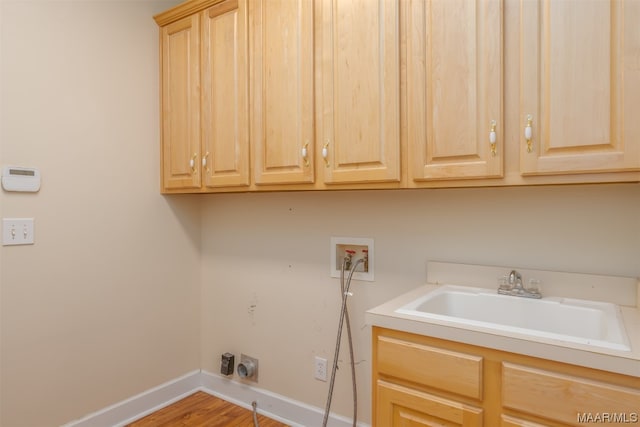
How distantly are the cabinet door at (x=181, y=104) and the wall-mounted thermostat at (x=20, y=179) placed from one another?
0.62 meters

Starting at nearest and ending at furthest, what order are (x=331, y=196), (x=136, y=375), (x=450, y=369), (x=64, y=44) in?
(x=450, y=369) → (x=64, y=44) → (x=331, y=196) → (x=136, y=375)

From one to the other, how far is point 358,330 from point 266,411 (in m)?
0.78

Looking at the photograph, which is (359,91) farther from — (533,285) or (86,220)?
(86,220)

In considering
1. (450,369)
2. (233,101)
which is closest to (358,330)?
(450,369)

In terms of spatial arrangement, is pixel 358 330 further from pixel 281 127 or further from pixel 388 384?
pixel 281 127

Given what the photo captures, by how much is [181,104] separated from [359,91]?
1.11 m

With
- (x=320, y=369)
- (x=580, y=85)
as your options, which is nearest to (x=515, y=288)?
(x=580, y=85)

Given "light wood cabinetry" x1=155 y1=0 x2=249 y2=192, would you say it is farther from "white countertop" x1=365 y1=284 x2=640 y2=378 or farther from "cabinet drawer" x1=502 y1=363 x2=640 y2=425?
"cabinet drawer" x1=502 y1=363 x2=640 y2=425

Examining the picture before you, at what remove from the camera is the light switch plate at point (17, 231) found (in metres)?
1.62

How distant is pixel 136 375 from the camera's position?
82.7 inches

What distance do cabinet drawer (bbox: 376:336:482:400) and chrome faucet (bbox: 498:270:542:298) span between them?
0.47 m

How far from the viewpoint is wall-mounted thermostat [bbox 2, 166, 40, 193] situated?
1.61 m

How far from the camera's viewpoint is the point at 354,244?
72.8 inches

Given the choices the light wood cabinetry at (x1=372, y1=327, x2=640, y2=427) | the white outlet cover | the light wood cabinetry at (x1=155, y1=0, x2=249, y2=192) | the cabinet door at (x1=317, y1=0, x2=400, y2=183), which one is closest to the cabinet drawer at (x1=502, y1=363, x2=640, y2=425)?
the light wood cabinetry at (x1=372, y1=327, x2=640, y2=427)
